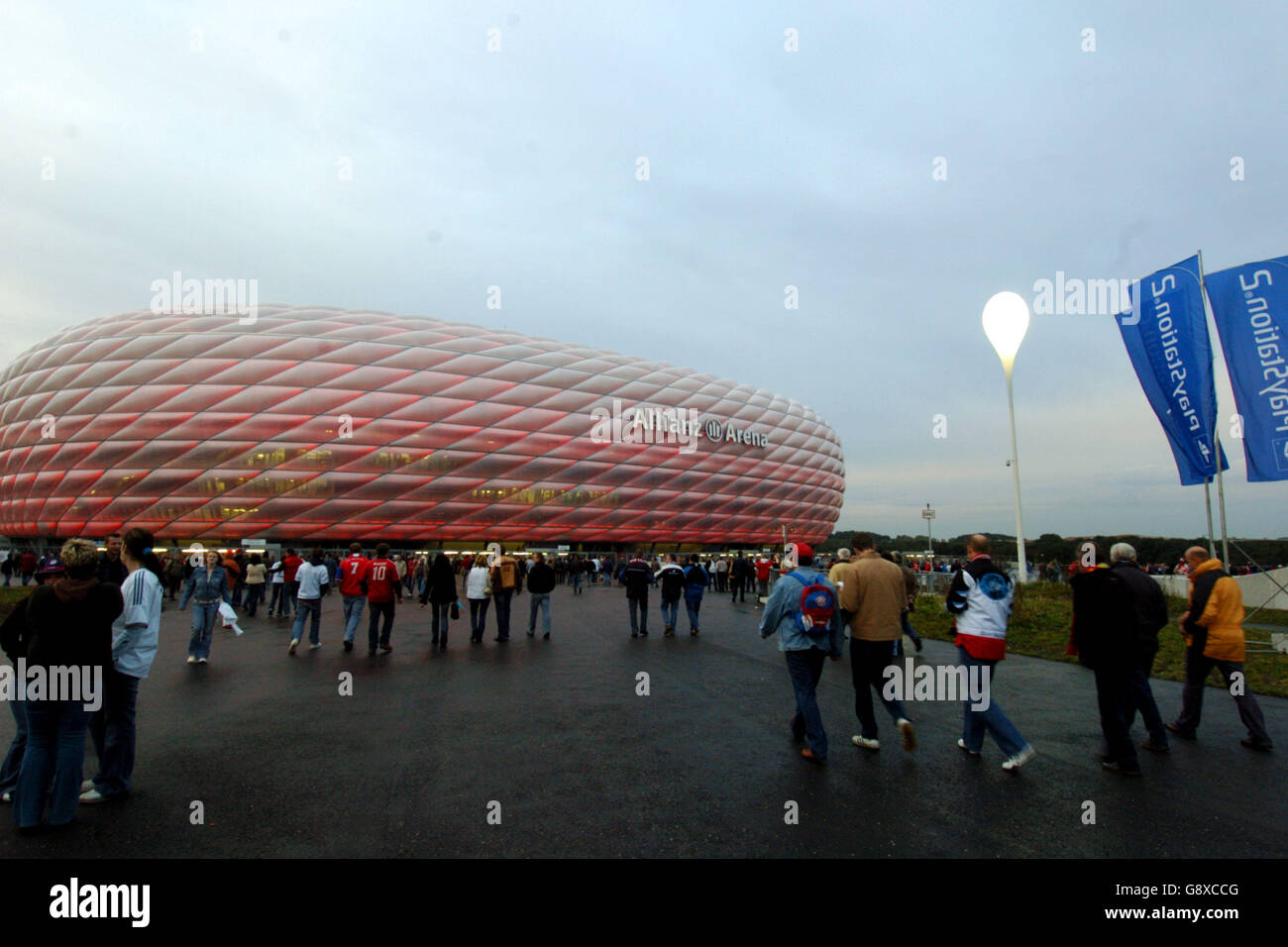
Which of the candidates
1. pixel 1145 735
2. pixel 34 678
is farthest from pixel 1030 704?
pixel 34 678

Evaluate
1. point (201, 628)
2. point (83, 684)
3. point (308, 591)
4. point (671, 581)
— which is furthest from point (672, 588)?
point (83, 684)

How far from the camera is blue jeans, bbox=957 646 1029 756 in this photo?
4469 millimetres

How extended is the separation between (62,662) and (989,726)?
20.1ft

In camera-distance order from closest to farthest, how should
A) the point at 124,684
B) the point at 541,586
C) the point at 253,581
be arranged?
Answer: 1. the point at 124,684
2. the point at 541,586
3. the point at 253,581

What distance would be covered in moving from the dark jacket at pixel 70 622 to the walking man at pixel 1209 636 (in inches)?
318

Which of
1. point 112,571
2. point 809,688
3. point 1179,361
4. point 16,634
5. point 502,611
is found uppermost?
point 1179,361

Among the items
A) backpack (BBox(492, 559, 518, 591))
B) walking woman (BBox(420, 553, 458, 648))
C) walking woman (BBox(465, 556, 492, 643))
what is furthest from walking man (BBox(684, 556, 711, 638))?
walking woman (BBox(420, 553, 458, 648))

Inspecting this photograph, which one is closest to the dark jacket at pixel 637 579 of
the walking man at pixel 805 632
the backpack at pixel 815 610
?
the walking man at pixel 805 632

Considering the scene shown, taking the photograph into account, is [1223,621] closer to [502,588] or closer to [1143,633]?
[1143,633]

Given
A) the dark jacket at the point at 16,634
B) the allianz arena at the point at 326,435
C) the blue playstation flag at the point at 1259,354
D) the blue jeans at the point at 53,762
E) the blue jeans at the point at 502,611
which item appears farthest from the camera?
the allianz arena at the point at 326,435

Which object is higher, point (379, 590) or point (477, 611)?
point (379, 590)

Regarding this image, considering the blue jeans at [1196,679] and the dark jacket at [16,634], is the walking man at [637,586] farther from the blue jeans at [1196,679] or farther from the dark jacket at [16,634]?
the dark jacket at [16,634]

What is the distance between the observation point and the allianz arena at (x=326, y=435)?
3572 centimetres

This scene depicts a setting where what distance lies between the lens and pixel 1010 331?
52.0 ft
